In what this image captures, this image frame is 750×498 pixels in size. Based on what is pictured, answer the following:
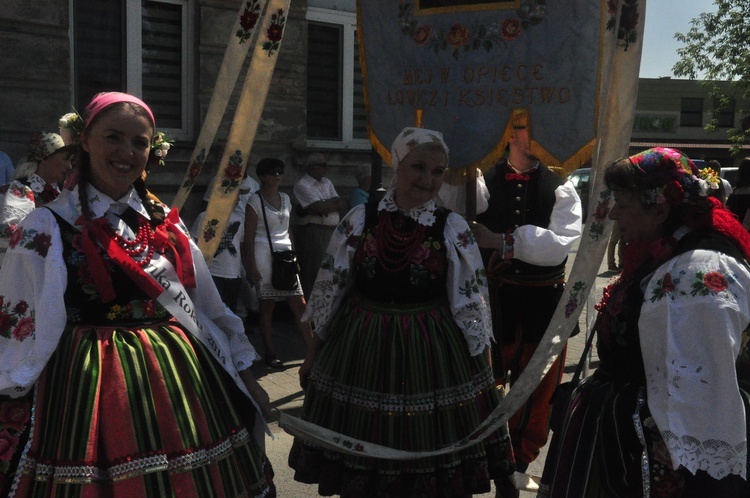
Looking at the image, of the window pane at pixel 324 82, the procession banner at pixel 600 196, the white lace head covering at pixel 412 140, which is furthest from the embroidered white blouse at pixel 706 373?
the window pane at pixel 324 82

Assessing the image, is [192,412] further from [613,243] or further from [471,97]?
[613,243]

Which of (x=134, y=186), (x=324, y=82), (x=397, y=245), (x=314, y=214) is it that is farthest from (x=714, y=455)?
(x=324, y=82)

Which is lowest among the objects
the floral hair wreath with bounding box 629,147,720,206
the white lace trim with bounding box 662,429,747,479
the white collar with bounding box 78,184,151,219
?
the white lace trim with bounding box 662,429,747,479

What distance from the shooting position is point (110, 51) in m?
7.55

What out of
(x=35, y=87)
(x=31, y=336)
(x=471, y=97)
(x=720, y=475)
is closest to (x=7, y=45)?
(x=35, y=87)

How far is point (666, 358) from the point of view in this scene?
2.38 metres

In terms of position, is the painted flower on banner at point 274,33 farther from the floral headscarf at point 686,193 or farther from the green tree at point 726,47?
the green tree at point 726,47

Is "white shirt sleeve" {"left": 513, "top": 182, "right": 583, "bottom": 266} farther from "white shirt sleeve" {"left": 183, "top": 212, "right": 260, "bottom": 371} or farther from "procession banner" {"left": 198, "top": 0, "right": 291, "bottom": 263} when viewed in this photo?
"white shirt sleeve" {"left": 183, "top": 212, "right": 260, "bottom": 371}

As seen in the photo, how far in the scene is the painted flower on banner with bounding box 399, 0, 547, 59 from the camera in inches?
138

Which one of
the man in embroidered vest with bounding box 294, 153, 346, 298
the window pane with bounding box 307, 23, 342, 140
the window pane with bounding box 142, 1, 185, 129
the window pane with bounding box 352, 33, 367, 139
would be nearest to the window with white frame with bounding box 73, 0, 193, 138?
the window pane with bounding box 142, 1, 185, 129

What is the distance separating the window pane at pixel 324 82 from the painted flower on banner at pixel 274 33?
5.68 meters

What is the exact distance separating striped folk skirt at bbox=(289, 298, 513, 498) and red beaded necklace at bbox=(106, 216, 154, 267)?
3.58 ft

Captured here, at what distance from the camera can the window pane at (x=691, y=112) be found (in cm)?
4062

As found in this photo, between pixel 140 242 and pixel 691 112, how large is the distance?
42.4 m
